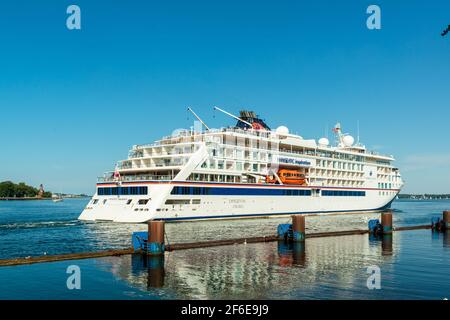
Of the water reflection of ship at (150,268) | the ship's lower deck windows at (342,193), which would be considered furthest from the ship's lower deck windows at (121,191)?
the ship's lower deck windows at (342,193)

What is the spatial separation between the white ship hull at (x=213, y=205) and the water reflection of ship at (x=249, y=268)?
65.8 feet

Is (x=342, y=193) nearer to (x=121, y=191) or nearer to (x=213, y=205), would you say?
(x=213, y=205)

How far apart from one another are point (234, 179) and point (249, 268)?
1436 inches

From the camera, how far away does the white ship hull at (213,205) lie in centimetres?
5034

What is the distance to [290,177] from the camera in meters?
67.9

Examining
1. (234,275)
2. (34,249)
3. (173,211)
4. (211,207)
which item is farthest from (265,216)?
(234,275)

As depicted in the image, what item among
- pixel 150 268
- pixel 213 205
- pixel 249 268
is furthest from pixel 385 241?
pixel 213 205

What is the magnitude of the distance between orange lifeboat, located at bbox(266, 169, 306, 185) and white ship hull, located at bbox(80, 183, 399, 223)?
123cm

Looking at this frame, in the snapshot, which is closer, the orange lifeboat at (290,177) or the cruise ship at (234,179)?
the cruise ship at (234,179)

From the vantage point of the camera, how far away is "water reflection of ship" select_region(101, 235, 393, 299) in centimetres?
1922

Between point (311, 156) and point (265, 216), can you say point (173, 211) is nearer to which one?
point (265, 216)

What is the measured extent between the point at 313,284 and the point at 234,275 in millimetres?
4000

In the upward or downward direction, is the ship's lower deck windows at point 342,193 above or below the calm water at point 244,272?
above

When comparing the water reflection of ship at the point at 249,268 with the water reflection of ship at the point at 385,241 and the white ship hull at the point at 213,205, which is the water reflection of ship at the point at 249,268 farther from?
the white ship hull at the point at 213,205
